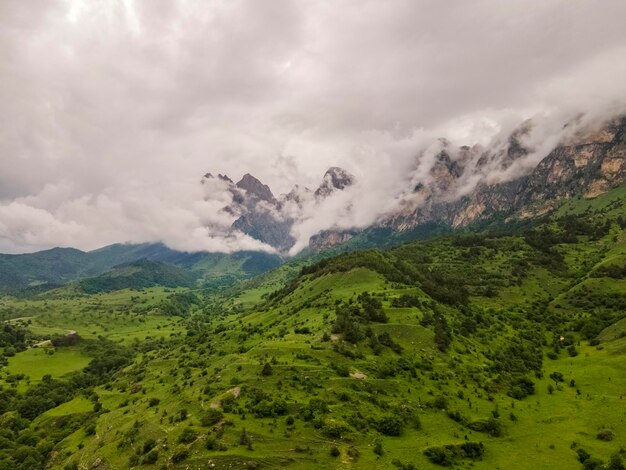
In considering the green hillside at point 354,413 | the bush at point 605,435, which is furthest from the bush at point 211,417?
the bush at point 605,435

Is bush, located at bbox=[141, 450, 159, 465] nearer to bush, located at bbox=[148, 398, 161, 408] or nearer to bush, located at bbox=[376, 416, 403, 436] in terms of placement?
bush, located at bbox=[148, 398, 161, 408]

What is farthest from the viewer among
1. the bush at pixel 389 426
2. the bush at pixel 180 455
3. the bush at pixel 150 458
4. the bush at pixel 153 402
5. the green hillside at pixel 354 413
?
the bush at pixel 153 402

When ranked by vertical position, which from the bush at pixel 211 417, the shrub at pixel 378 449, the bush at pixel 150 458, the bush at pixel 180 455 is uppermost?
the bush at pixel 211 417

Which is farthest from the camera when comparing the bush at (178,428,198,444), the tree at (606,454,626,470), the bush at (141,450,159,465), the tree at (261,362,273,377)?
the tree at (261,362,273,377)

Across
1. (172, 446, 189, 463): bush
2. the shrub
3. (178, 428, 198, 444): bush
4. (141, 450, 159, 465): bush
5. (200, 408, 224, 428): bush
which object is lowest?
(141, 450, 159, 465): bush

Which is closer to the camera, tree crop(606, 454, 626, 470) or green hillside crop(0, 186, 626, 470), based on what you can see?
tree crop(606, 454, 626, 470)

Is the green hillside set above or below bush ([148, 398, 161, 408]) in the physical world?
above

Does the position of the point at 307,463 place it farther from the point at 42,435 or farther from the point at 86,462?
the point at 42,435

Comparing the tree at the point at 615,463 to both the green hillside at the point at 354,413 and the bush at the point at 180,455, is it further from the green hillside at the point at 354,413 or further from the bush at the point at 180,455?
the bush at the point at 180,455

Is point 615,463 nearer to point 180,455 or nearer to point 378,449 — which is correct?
point 378,449

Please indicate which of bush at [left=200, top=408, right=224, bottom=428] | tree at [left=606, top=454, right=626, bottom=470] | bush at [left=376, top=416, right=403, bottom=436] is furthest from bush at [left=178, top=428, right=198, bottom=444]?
tree at [left=606, top=454, right=626, bottom=470]

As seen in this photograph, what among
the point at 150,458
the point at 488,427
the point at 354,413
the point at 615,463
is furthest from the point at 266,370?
the point at 615,463

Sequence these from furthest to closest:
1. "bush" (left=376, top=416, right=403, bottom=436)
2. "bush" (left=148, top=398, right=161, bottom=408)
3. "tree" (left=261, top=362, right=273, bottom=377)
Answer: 1. "bush" (left=148, top=398, right=161, bottom=408)
2. "tree" (left=261, top=362, right=273, bottom=377)
3. "bush" (left=376, top=416, right=403, bottom=436)
